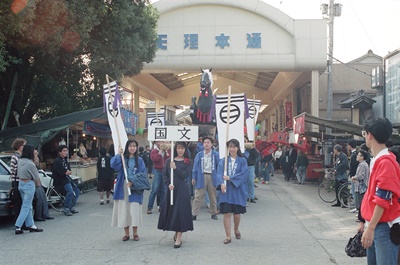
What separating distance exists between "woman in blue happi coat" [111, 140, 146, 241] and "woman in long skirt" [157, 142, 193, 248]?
1.60ft

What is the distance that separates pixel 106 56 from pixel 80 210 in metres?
6.04

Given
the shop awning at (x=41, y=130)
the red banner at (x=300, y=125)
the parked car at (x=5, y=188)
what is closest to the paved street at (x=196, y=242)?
the parked car at (x=5, y=188)

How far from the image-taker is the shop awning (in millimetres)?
14265

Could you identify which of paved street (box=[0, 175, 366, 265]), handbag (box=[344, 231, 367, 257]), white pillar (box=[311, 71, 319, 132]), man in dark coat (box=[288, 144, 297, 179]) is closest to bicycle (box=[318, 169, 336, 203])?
paved street (box=[0, 175, 366, 265])

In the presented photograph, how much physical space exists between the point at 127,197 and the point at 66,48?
824 cm

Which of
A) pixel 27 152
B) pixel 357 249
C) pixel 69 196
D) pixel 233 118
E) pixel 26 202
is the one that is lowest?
pixel 69 196

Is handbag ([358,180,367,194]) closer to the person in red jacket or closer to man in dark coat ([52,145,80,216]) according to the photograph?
the person in red jacket

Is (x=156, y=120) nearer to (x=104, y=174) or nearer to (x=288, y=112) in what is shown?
(x=104, y=174)

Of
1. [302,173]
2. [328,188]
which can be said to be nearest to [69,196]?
[328,188]

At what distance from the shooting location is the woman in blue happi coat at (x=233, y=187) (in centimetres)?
800

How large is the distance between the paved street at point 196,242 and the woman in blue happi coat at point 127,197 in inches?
12.9

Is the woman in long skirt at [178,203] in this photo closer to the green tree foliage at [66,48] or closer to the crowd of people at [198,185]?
the crowd of people at [198,185]

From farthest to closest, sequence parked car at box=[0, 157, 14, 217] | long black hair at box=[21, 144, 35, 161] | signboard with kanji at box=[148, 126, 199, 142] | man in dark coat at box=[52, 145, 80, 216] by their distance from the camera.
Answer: man in dark coat at box=[52, 145, 80, 216] < parked car at box=[0, 157, 14, 217] < long black hair at box=[21, 144, 35, 161] < signboard with kanji at box=[148, 126, 199, 142]

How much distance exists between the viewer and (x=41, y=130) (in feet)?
48.9
